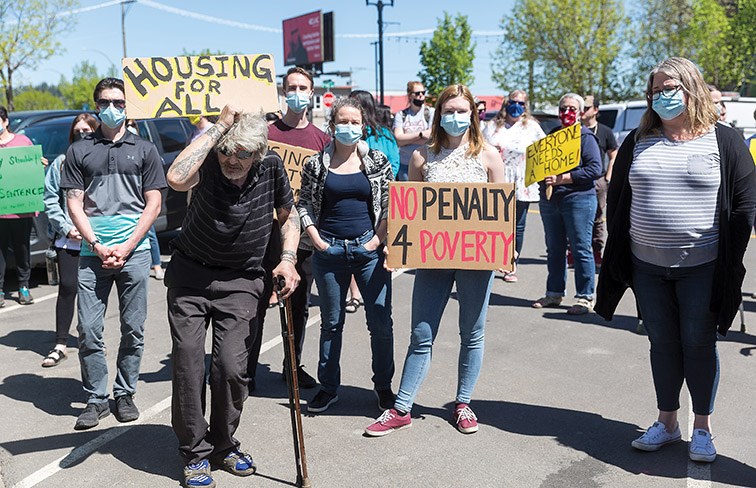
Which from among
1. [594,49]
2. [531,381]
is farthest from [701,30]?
[531,381]

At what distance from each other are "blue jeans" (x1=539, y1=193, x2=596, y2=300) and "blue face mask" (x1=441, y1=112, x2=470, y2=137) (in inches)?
128

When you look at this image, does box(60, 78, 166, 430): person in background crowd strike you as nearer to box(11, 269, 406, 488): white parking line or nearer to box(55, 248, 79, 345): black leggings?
box(11, 269, 406, 488): white parking line

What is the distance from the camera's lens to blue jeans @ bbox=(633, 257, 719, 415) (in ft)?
13.6

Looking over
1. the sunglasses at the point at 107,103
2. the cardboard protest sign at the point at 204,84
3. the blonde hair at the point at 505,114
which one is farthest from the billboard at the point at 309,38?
the sunglasses at the point at 107,103

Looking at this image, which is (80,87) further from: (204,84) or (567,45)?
(204,84)

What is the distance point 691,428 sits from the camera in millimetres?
4703

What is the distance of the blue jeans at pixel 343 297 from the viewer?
481cm

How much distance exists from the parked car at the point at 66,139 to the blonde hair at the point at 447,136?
18.9 feet

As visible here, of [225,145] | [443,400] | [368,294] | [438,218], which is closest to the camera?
[225,145]

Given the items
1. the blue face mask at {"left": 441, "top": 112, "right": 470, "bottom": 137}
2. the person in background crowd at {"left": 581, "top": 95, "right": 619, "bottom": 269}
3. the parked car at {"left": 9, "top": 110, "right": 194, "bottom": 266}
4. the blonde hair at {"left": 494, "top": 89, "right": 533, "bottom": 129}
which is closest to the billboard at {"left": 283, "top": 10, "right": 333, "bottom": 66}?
the parked car at {"left": 9, "top": 110, "right": 194, "bottom": 266}

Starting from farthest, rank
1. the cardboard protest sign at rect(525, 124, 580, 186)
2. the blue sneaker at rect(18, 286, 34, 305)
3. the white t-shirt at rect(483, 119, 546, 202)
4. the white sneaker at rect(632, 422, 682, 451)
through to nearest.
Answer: the white t-shirt at rect(483, 119, 546, 202) → the blue sneaker at rect(18, 286, 34, 305) → the cardboard protest sign at rect(525, 124, 580, 186) → the white sneaker at rect(632, 422, 682, 451)

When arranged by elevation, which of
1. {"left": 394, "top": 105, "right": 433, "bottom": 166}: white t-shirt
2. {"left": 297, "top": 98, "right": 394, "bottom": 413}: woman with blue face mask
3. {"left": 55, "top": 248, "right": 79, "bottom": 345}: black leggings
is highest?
{"left": 394, "top": 105, "right": 433, "bottom": 166}: white t-shirt

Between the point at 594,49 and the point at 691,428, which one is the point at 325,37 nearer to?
the point at 594,49

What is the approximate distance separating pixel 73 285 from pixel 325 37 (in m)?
54.7
